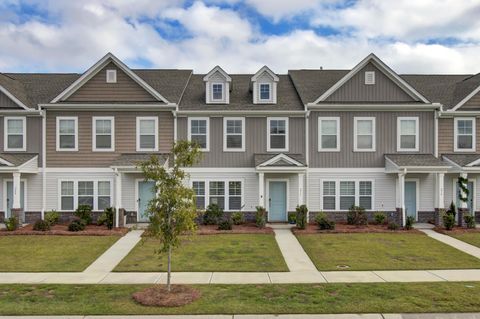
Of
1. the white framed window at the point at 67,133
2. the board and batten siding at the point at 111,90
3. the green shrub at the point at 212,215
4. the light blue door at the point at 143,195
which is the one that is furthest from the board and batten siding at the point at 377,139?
the white framed window at the point at 67,133

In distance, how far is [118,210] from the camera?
66.5 feet

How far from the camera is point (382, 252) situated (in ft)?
50.8

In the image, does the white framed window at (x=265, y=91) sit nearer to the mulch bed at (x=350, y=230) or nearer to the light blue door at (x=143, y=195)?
the mulch bed at (x=350, y=230)

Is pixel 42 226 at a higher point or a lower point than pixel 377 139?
lower

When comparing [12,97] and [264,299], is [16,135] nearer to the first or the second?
[12,97]

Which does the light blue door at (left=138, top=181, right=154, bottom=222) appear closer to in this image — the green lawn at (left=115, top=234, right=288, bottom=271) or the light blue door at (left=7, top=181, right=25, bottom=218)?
the green lawn at (left=115, top=234, right=288, bottom=271)

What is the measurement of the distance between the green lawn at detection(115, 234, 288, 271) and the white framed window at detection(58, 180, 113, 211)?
580cm

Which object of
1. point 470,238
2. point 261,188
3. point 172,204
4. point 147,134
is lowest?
point 470,238

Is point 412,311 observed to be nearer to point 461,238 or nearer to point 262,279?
point 262,279

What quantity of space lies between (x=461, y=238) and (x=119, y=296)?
50.6 feet

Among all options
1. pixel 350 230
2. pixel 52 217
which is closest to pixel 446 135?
pixel 350 230

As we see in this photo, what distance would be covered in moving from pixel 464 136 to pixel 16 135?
2474 cm

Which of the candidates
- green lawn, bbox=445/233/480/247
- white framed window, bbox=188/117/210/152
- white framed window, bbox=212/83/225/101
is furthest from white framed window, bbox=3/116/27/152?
green lawn, bbox=445/233/480/247

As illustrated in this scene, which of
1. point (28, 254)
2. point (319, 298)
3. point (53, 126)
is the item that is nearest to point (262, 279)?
point (319, 298)
